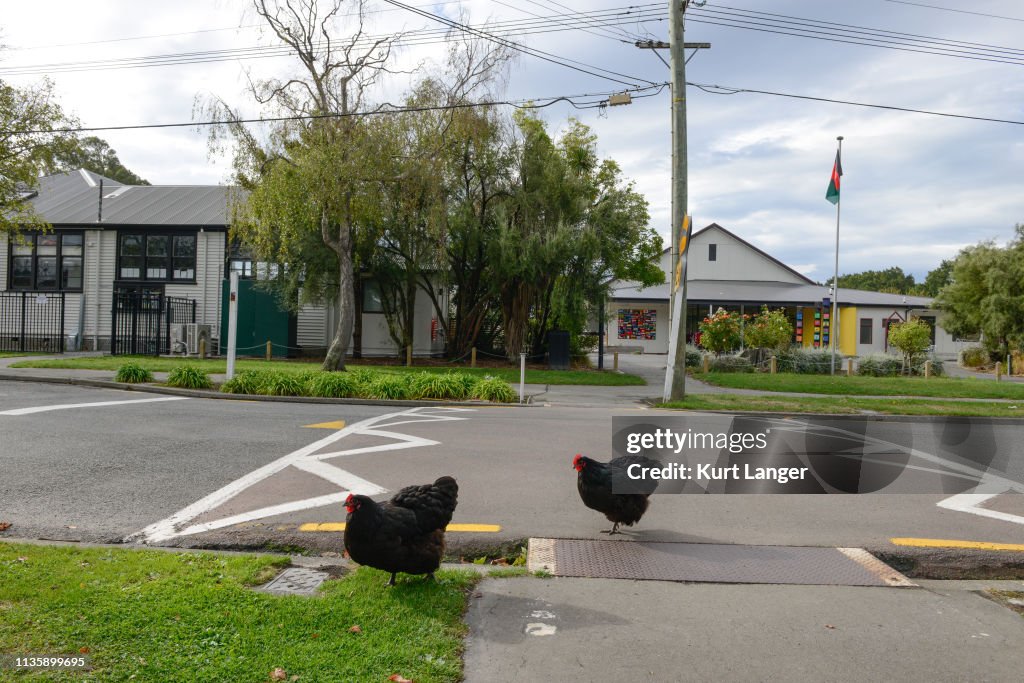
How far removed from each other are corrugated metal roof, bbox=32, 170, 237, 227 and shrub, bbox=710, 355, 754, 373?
20.2 meters

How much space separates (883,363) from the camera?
88.7ft

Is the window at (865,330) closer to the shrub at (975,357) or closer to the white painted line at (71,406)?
the shrub at (975,357)

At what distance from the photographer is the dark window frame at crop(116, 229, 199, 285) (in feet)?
98.4

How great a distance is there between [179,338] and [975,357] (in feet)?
123

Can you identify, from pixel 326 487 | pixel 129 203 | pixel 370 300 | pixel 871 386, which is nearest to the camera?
pixel 326 487

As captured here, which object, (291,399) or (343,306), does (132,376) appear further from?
(343,306)

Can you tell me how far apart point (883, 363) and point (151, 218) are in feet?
99.5

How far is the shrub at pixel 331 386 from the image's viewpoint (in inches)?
631

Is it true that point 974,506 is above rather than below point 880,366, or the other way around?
below

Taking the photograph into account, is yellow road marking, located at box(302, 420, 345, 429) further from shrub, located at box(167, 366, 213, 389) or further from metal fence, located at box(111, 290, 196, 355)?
metal fence, located at box(111, 290, 196, 355)

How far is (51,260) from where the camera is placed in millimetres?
31000

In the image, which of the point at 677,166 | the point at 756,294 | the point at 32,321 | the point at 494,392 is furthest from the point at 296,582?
the point at 756,294

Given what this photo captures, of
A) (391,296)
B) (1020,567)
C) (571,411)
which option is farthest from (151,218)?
(1020,567)

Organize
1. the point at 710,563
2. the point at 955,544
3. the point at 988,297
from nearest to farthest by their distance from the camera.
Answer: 1. the point at 710,563
2. the point at 955,544
3. the point at 988,297
